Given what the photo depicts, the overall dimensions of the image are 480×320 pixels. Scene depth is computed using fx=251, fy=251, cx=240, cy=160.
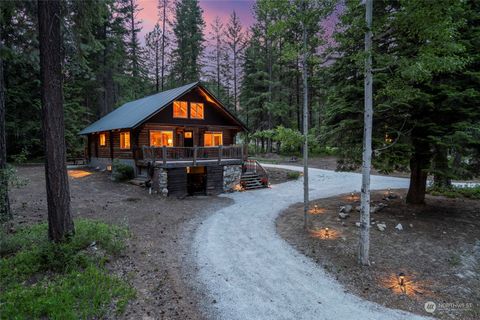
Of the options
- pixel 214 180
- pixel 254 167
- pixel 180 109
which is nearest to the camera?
pixel 214 180

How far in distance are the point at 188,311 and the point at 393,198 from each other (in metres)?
12.5

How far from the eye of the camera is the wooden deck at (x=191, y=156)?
47.7 ft

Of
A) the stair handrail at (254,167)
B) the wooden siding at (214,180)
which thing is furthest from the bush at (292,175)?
the wooden siding at (214,180)

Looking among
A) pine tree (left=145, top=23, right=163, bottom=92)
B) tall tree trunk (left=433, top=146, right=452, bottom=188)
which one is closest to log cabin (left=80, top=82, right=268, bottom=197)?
tall tree trunk (left=433, top=146, right=452, bottom=188)

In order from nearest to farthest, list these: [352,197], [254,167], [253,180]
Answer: [352,197], [253,180], [254,167]

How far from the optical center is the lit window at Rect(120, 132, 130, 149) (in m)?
18.6

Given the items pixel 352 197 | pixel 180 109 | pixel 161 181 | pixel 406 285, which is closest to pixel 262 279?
pixel 406 285

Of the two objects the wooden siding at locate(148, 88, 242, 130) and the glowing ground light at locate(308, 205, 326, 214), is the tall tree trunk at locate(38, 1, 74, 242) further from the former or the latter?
the wooden siding at locate(148, 88, 242, 130)

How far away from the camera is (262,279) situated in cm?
575

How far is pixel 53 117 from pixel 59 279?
3503 millimetres

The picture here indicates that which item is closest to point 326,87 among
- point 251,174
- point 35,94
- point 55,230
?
point 251,174

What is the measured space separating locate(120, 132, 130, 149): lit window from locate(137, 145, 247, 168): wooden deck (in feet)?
10.3

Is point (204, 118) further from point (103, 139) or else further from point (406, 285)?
point (406, 285)

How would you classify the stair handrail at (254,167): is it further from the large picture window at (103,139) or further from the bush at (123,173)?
the large picture window at (103,139)
